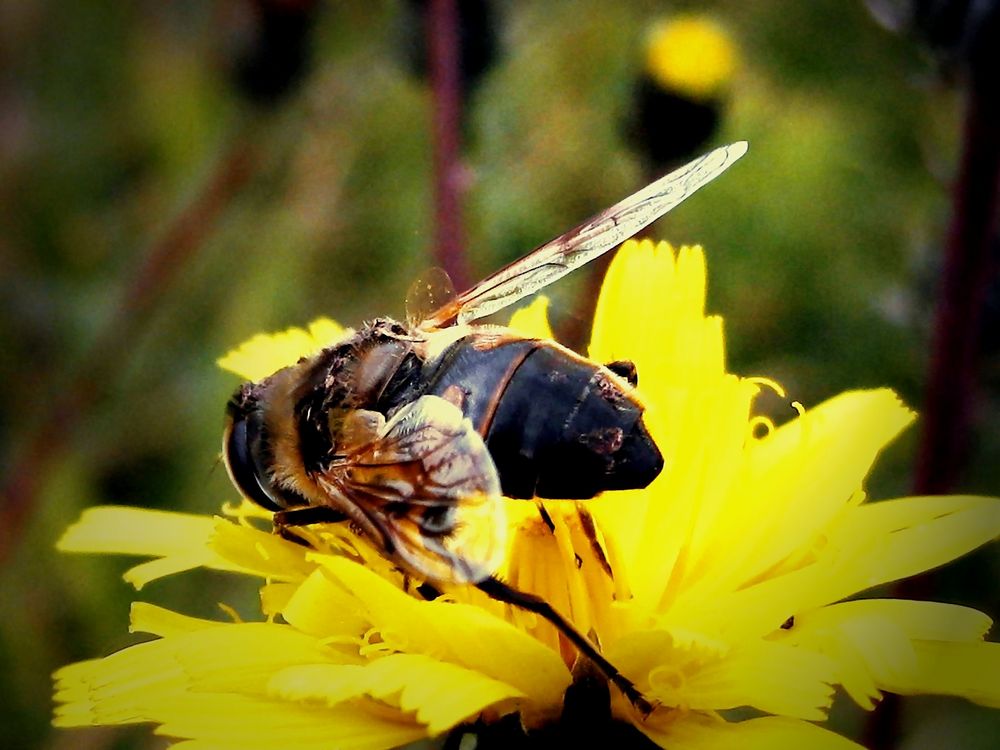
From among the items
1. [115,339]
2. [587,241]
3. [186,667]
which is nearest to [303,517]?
[186,667]

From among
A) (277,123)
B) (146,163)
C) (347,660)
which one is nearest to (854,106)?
(277,123)

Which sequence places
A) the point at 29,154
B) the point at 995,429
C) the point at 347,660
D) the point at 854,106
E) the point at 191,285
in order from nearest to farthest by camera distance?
the point at 347,660, the point at 995,429, the point at 854,106, the point at 191,285, the point at 29,154

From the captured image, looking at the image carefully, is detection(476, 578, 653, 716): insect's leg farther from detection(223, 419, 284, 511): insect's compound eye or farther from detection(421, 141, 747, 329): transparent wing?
detection(421, 141, 747, 329): transparent wing

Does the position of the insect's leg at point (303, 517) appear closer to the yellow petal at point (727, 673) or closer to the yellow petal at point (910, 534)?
the yellow petal at point (727, 673)

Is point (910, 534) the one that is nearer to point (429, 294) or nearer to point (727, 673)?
point (727, 673)

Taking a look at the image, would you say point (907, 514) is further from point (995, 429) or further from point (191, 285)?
point (191, 285)

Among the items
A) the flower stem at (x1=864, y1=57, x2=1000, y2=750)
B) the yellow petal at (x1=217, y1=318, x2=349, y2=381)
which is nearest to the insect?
the yellow petal at (x1=217, y1=318, x2=349, y2=381)
